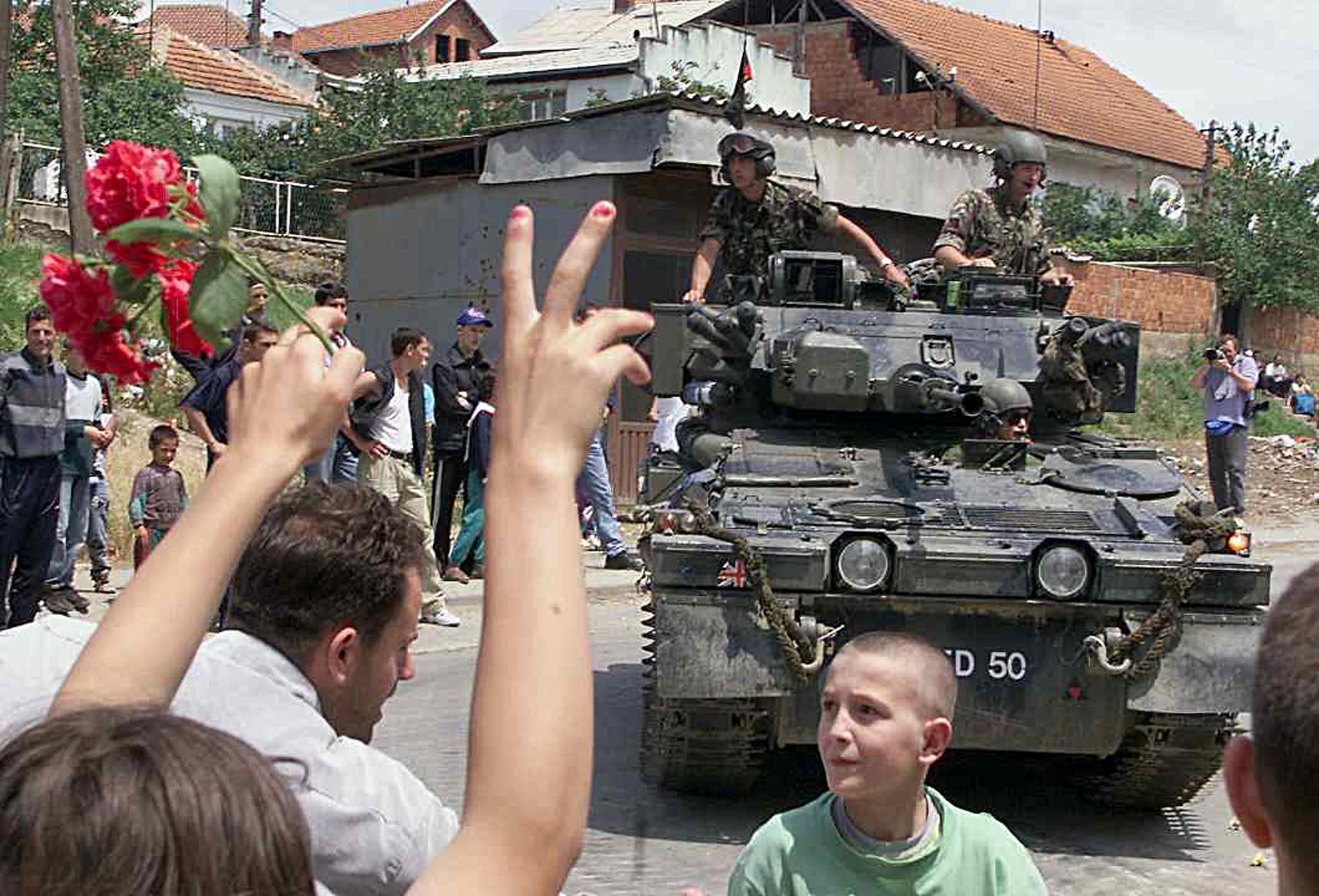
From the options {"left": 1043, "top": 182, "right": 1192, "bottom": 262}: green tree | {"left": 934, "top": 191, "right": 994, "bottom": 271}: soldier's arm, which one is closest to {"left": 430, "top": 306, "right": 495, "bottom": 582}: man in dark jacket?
{"left": 934, "top": 191, "right": 994, "bottom": 271}: soldier's arm

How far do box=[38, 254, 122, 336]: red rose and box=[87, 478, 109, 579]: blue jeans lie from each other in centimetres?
957

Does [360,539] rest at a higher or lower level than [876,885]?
higher

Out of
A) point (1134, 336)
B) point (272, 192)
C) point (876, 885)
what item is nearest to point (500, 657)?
point (876, 885)

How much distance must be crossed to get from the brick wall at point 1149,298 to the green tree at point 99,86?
1402cm

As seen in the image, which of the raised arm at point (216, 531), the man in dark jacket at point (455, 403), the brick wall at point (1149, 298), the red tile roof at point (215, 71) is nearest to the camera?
the raised arm at point (216, 531)

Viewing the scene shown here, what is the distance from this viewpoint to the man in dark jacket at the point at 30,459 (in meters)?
9.12

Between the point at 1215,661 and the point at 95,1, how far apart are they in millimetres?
27661

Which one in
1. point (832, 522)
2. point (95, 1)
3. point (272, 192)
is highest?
point (95, 1)

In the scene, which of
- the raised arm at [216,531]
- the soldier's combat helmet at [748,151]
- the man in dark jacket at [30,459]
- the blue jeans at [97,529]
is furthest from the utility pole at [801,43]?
the raised arm at [216,531]

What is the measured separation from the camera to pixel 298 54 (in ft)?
194

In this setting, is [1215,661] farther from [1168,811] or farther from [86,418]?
[86,418]

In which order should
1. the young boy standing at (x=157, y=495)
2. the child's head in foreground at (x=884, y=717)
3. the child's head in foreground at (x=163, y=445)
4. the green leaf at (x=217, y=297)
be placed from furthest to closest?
the child's head in foreground at (x=163, y=445) < the young boy standing at (x=157, y=495) < the child's head in foreground at (x=884, y=717) < the green leaf at (x=217, y=297)

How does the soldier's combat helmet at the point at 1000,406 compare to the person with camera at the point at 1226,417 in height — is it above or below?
above

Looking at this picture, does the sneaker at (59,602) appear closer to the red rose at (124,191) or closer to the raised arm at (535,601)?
the red rose at (124,191)
